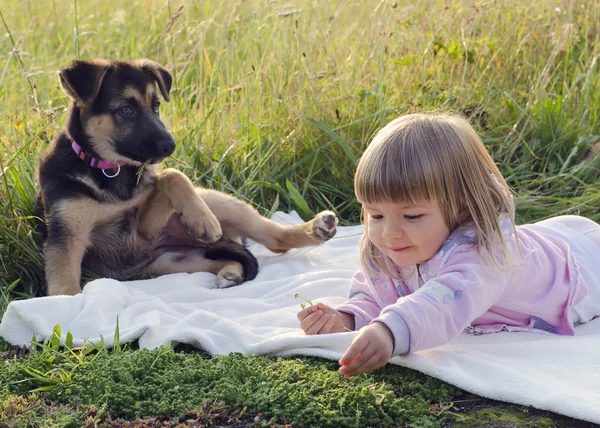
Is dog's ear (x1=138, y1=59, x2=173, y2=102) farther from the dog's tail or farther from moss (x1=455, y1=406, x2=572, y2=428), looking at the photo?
moss (x1=455, y1=406, x2=572, y2=428)

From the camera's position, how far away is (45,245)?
401 centimetres

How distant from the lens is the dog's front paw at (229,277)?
13.3 ft

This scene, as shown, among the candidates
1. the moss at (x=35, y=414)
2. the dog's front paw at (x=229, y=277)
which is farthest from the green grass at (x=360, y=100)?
the moss at (x=35, y=414)

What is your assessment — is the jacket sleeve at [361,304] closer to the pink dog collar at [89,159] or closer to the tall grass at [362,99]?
the pink dog collar at [89,159]

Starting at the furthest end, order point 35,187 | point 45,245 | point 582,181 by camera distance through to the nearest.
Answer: point 582,181, point 35,187, point 45,245

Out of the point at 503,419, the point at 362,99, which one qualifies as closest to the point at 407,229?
the point at 503,419

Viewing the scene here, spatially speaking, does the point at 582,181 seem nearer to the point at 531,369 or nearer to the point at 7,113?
the point at 531,369

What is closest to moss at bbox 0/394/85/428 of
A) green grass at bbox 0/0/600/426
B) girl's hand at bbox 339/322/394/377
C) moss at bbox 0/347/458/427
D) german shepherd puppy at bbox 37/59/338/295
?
moss at bbox 0/347/458/427

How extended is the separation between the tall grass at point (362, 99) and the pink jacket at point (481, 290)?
1575 millimetres

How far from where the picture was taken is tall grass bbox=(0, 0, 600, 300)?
513 centimetres

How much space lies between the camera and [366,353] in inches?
94.3

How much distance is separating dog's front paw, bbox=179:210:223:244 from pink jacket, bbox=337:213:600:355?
1123 mm

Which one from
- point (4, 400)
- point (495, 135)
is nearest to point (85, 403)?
point (4, 400)

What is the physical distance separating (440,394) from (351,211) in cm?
274
